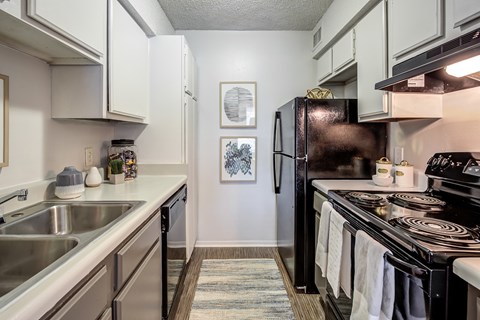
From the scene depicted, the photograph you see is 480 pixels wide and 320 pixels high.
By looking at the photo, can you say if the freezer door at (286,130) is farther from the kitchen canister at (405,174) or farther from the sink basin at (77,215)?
the sink basin at (77,215)

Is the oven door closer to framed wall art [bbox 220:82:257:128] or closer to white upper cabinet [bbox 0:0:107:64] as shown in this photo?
white upper cabinet [bbox 0:0:107:64]

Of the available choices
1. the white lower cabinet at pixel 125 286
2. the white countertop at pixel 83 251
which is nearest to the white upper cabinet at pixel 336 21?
the white countertop at pixel 83 251

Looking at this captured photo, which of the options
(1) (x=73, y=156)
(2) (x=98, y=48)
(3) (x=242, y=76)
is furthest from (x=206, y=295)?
(3) (x=242, y=76)

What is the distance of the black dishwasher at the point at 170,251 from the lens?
1644mm

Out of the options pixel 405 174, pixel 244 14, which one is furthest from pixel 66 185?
pixel 244 14

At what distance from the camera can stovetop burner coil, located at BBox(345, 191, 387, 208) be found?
1413 mm

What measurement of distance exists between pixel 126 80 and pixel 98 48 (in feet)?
1.22

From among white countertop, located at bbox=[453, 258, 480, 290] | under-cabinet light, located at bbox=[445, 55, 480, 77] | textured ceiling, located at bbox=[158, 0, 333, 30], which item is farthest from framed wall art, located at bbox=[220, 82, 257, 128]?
white countertop, located at bbox=[453, 258, 480, 290]

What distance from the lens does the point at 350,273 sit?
1.37 metres

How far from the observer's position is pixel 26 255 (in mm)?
947

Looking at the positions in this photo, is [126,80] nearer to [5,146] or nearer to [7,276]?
[5,146]

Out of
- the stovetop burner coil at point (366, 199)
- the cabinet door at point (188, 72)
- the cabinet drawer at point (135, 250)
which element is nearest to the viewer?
the cabinet drawer at point (135, 250)

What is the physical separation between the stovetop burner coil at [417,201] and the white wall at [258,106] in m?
1.83

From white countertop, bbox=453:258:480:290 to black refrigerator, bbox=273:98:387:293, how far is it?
144 centimetres
